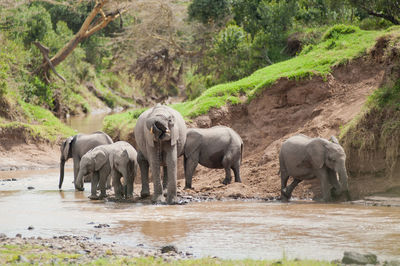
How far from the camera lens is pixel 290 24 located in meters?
25.5

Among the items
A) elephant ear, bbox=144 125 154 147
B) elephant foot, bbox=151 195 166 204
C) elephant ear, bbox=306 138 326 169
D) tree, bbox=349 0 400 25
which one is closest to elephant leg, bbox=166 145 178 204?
elephant foot, bbox=151 195 166 204

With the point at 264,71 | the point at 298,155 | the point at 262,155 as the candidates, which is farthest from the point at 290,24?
the point at 298,155

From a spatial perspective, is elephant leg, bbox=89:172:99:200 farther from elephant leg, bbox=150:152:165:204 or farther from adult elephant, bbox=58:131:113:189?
adult elephant, bbox=58:131:113:189

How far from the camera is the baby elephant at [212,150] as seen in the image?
16.6 meters

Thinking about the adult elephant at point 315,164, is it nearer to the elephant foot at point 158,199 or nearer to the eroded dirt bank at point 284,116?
the eroded dirt bank at point 284,116

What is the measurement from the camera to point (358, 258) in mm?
8031

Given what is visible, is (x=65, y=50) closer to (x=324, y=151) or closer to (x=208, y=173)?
(x=208, y=173)

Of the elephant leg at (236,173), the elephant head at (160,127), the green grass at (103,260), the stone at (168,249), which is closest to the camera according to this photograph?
the green grass at (103,260)

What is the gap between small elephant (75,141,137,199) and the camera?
15.7 meters

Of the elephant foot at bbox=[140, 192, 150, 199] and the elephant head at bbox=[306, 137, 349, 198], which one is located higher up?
A: the elephant head at bbox=[306, 137, 349, 198]

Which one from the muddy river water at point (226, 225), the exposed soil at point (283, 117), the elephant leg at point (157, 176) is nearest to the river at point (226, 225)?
the muddy river water at point (226, 225)

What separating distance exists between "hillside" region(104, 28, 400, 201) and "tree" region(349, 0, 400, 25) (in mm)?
662

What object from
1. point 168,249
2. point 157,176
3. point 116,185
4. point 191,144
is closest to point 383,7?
point 191,144

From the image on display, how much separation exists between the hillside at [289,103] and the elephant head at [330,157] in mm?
1111
